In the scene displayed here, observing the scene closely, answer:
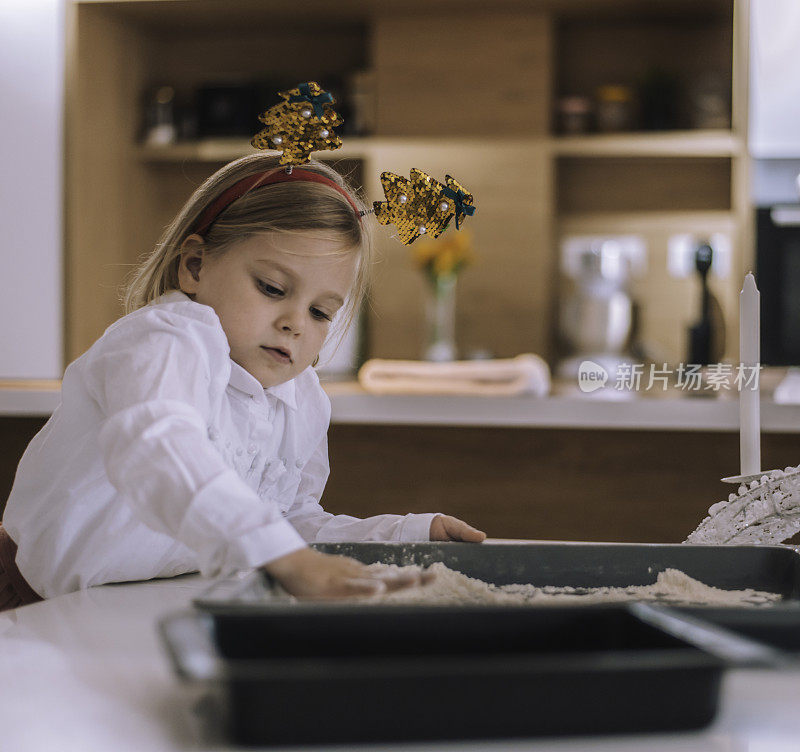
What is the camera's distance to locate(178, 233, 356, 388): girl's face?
0.93 m

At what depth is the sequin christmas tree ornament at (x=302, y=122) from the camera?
2.90ft

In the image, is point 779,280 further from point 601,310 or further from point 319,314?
point 319,314

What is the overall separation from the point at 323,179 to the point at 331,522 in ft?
1.24

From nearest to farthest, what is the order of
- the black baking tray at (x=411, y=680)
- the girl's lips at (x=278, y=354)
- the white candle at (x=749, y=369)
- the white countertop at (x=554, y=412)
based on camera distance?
1. the black baking tray at (x=411, y=680)
2. the white candle at (x=749, y=369)
3. the girl's lips at (x=278, y=354)
4. the white countertop at (x=554, y=412)

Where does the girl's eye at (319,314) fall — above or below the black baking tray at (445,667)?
above

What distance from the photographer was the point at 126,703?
45cm

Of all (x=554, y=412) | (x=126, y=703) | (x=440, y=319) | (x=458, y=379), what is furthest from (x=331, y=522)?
(x=440, y=319)

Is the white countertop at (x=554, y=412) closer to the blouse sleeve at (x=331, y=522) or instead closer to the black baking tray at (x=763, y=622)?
the blouse sleeve at (x=331, y=522)

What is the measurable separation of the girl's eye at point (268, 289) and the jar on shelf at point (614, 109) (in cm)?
230

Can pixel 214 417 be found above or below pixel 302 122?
below

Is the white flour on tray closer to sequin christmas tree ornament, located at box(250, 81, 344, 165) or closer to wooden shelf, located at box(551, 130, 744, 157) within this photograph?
sequin christmas tree ornament, located at box(250, 81, 344, 165)

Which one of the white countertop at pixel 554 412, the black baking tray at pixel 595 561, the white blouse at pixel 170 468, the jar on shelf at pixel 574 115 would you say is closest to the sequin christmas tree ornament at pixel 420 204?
the white blouse at pixel 170 468

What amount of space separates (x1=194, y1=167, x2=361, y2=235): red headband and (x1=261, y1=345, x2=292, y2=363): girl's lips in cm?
17

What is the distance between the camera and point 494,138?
2941 millimetres
